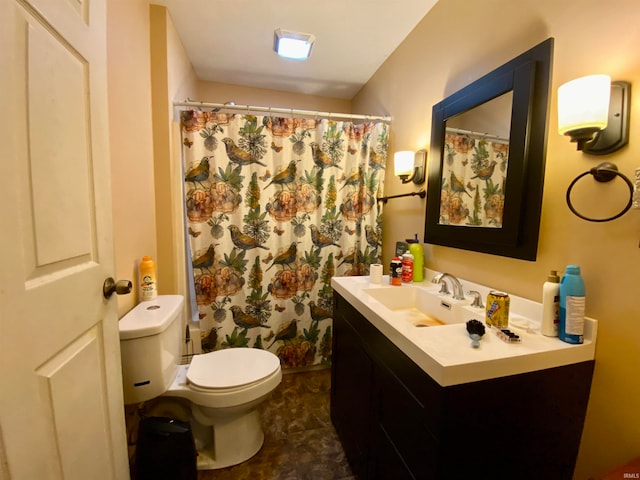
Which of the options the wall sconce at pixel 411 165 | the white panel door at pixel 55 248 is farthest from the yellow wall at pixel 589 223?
the white panel door at pixel 55 248

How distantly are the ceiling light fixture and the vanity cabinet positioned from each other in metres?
1.83

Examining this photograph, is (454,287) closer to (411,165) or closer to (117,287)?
(411,165)

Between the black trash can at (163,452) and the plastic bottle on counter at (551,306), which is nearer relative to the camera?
the plastic bottle on counter at (551,306)

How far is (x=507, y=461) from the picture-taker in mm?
810

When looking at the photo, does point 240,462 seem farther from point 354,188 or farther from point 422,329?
point 354,188

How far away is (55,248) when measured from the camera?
2.16ft

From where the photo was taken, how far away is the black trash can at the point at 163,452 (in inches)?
45.3

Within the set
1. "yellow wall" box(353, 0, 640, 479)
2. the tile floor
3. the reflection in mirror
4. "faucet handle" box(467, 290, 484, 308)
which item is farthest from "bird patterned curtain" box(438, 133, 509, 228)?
the tile floor

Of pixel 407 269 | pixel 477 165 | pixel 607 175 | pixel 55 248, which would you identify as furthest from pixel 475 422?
pixel 55 248

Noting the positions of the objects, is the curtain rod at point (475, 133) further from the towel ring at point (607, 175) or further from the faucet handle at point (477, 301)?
the faucet handle at point (477, 301)

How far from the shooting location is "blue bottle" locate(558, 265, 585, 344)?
0.85 meters

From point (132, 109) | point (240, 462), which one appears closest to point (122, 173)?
point (132, 109)

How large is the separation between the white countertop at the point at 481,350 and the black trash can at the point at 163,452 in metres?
0.95

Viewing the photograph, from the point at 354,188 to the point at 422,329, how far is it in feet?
4.50
